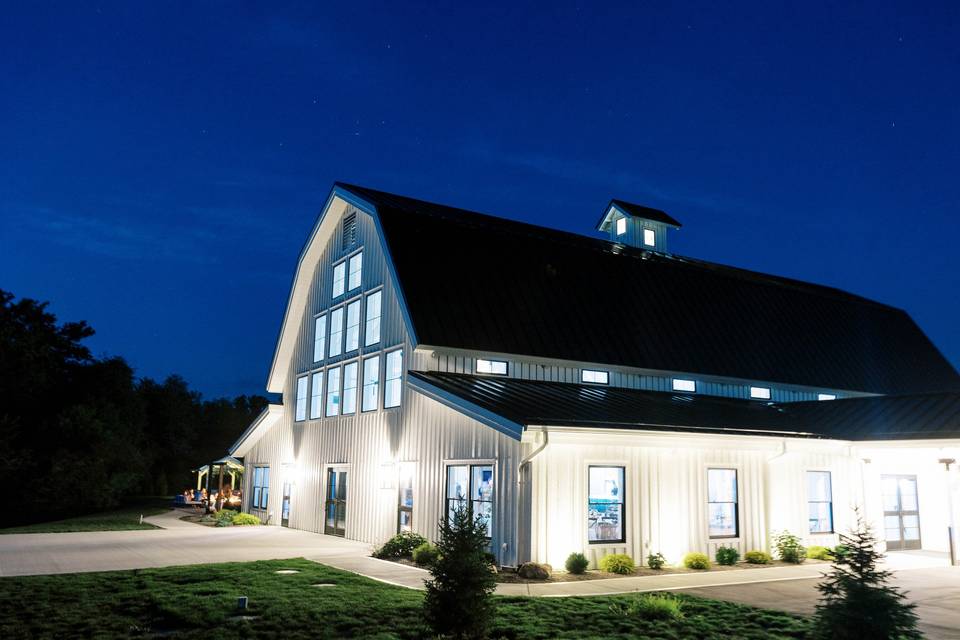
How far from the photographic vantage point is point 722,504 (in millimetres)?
17000

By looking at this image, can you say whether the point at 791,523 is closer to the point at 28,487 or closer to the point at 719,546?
the point at 719,546

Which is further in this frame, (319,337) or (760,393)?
(319,337)

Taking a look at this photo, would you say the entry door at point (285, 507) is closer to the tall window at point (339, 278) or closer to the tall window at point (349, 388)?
the tall window at point (349, 388)

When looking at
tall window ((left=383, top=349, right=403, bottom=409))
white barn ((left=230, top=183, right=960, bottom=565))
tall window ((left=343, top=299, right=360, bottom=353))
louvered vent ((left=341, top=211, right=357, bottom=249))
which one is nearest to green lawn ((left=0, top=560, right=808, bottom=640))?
white barn ((left=230, top=183, right=960, bottom=565))

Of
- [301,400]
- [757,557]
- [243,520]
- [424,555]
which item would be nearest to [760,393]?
[757,557]

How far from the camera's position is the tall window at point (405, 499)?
1906 centimetres

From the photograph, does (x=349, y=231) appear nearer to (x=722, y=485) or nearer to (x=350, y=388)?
(x=350, y=388)

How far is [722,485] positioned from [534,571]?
537 centimetres

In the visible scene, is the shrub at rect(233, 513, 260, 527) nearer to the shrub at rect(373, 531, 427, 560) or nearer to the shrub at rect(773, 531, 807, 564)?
the shrub at rect(373, 531, 427, 560)

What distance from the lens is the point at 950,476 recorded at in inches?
684

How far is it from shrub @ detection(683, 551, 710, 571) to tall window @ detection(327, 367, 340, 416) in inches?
476

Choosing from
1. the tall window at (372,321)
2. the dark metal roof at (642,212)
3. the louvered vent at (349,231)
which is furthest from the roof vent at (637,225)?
the tall window at (372,321)

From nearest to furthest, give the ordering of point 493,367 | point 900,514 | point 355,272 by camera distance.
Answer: point 900,514
point 493,367
point 355,272

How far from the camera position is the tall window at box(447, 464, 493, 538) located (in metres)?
15.9
